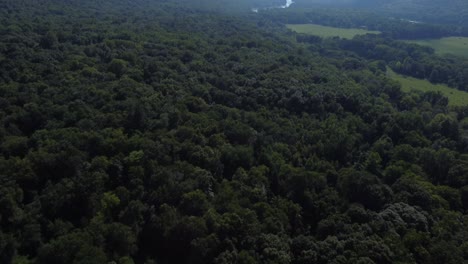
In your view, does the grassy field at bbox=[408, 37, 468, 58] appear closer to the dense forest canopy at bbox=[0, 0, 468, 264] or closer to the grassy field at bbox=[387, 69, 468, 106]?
the grassy field at bbox=[387, 69, 468, 106]

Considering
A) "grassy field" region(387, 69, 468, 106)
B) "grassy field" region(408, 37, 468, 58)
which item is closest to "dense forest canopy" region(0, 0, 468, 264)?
"grassy field" region(387, 69, 468, 106)

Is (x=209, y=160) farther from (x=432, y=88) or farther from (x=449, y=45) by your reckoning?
(x=449, y=45)

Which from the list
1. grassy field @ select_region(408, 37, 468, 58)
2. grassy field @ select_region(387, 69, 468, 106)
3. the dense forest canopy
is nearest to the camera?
the dense forest canopy

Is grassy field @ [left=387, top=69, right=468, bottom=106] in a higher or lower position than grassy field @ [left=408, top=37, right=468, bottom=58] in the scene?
lower

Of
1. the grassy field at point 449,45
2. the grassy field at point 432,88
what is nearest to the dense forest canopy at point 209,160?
the grassy field at point 432,88

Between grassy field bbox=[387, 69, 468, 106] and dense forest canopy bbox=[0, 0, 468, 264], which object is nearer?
dense forest canopy bbox=[0, 0, 468, 264]

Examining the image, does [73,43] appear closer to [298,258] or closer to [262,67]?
[262,67]
